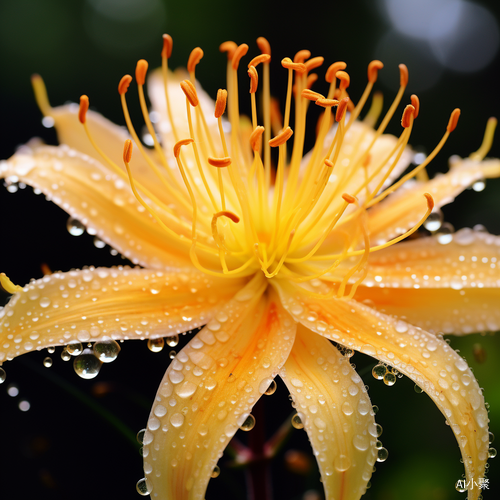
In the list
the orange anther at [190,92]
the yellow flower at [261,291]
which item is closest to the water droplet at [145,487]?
the yellow flower at [261,291]

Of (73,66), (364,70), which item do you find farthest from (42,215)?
(364,70)

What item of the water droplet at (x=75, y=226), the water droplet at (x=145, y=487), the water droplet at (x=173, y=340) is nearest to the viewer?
the water droplet at (x=145, y=487)

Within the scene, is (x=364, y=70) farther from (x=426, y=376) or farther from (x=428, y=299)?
(x=426, y=376)

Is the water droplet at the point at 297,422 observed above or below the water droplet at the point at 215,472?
above

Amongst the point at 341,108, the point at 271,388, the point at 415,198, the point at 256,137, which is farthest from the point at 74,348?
the point at 415,198

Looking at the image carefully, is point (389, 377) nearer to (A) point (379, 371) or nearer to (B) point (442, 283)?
(A) point (379, 371)

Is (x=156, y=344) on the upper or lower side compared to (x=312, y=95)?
lower

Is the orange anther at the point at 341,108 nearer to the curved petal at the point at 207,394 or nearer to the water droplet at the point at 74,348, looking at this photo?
the curved petal at the point at 207,394
